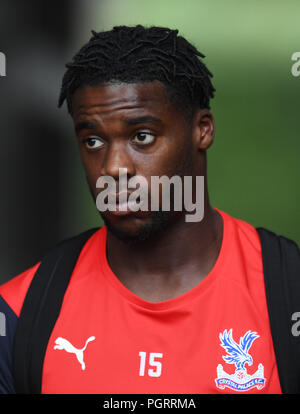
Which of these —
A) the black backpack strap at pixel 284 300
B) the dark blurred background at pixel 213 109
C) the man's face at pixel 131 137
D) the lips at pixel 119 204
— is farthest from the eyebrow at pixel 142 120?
the dark blurred background at pixel 213 109

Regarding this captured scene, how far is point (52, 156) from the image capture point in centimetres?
313

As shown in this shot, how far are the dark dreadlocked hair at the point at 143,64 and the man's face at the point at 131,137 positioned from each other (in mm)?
25

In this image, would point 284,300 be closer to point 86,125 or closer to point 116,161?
point 116,161

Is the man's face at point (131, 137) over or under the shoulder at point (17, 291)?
over

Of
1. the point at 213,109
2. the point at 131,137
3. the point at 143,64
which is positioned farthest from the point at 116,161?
the point at 213,109

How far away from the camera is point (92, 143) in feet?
4.76

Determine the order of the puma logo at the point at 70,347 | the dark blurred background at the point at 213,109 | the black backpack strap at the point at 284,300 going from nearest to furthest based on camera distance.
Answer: the black backpack strap at the point at 284,300 < the puma logo at the point at 70,347 < the dark blurred background at the point at 213,109

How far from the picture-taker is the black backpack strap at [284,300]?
1.35 metres

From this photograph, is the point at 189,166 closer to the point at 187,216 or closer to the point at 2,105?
the point at 187,216

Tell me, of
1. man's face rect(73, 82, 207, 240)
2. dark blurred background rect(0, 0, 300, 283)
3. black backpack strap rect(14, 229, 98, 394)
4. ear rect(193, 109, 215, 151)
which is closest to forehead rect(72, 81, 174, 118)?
man's face rect(73, 82, 207, 240)

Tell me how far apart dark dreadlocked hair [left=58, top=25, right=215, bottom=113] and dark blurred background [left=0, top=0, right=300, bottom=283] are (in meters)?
1.39

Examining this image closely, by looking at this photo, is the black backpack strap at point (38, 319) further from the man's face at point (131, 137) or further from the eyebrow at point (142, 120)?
the eyebrow at point (142, 120)
